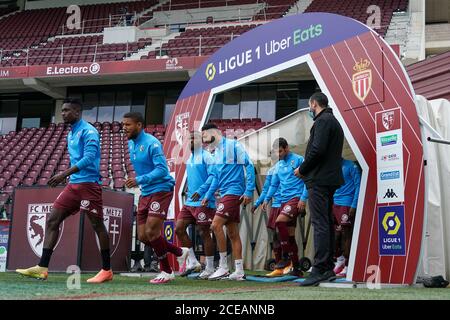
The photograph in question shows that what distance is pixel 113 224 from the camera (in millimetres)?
8227

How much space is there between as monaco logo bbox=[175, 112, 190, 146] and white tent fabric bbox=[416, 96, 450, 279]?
5056 mm

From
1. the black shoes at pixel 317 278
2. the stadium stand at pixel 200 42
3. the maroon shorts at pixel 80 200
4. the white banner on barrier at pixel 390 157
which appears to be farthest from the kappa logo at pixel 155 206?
the stadium stand at pixel 200 42

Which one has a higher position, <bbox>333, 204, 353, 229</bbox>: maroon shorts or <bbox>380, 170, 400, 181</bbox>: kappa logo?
<bbox>380, 170, 400, 181</bbox>: kappa logo

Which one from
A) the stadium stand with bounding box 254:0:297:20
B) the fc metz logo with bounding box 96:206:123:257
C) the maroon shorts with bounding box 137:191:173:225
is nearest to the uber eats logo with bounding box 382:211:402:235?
the maroon shorts with bounding box 137:191:173:225

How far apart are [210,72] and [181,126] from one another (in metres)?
1.27

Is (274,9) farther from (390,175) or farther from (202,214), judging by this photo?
(390,175)

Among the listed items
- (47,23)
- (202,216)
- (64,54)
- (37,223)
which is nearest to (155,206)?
(202,216)

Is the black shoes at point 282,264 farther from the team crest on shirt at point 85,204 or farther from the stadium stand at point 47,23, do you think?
the stadium stand at point 47,23

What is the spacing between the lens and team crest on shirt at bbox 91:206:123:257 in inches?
319

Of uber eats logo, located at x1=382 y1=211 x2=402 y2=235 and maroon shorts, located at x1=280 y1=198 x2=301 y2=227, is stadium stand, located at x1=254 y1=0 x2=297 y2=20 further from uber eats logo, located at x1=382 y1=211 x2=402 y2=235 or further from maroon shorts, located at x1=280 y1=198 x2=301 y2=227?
uber eats logo, located at x1=382 y1=211 x2=402 y2=235

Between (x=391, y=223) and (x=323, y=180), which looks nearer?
(x=323, y=180)

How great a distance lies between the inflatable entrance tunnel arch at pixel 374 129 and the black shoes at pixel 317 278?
0.67 meters

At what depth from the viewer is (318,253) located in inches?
220
